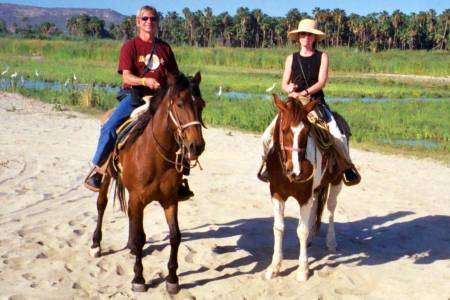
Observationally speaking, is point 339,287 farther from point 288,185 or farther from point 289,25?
point 289,25

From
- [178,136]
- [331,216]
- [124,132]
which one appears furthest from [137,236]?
[331,216]

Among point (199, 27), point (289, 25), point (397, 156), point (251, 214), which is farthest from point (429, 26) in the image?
point (251, 214)

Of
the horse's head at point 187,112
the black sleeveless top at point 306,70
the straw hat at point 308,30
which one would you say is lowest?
the horse's head at point 187,112

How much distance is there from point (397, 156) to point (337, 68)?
35.7m

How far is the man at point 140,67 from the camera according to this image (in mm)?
6125

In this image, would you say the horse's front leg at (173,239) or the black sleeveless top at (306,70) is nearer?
the horse's front leg at (173,239)

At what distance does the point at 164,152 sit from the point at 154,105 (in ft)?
1.56

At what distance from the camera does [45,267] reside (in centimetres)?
624

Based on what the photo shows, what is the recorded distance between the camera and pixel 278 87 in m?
32.7

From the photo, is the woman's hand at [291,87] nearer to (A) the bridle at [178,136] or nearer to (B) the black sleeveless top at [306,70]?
(B) the black sleeveless top at [306,70]

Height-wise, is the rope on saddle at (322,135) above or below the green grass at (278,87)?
above

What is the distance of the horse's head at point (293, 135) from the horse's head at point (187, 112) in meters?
0.85

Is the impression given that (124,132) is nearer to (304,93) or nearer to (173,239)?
(173,239)

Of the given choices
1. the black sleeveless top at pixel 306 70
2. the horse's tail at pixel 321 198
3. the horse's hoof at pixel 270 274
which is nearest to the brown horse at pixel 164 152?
the horse's hoof at pixel 270 274
